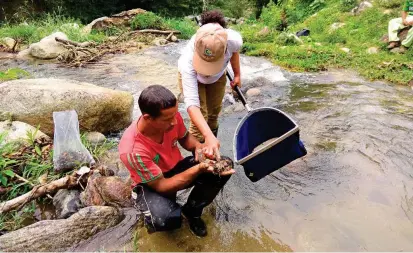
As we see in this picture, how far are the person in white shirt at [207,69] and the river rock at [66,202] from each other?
1213mm

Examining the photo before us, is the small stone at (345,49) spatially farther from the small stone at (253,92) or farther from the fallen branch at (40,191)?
the fallen branch at (40,191)

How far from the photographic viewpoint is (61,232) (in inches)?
102

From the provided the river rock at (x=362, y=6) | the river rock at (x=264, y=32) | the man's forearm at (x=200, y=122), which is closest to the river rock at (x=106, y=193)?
the man's forearm at (x=200, y=122)

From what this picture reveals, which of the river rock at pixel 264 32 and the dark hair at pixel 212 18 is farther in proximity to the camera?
the river rock at pixel 264 32

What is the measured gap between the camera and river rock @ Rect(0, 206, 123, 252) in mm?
2471

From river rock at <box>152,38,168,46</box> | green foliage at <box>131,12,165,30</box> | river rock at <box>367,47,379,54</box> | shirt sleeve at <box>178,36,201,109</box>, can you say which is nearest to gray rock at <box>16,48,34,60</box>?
→ river rock at <box>152,38,168,46</box>

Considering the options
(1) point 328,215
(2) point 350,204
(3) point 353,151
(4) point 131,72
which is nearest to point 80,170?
(1) point 328,215

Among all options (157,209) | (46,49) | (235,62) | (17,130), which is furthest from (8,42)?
(157,209)

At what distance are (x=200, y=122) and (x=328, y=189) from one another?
1479 millimetres

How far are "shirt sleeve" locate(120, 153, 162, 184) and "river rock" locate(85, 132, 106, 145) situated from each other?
2.05 meters

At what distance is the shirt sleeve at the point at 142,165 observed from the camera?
2.24 meters

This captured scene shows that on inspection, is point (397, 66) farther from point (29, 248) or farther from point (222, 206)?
point (29, 248)

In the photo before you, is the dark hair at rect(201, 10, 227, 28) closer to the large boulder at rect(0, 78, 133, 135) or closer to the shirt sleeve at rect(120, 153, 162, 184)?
the shirt sleeve at rect(120, 153, 162, 184)

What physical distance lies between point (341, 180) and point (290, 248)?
1.14 meters
